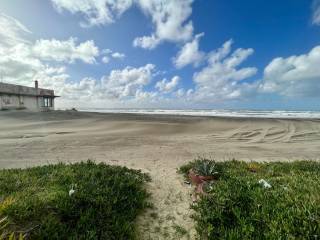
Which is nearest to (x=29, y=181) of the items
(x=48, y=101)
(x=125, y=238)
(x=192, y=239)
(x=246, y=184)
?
(x=125, y=238)

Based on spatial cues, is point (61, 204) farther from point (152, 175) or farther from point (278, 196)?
point (278, 196)

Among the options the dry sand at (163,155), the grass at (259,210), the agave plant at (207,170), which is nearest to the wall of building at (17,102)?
the dry sand at (163,155)

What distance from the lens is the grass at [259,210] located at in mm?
2568

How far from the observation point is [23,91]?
103 feet

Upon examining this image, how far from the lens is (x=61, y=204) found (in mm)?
3104

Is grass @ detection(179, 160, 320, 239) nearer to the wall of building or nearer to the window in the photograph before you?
the wall of building

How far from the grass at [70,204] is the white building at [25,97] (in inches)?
1237

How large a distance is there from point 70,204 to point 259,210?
3177 mm

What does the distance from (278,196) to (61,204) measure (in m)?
3.80

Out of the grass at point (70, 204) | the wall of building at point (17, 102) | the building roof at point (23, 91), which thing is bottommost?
the grass at point (70, 204)

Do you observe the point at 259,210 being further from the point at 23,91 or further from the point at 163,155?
the point at 23,91

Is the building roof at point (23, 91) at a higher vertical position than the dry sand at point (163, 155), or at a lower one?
higher

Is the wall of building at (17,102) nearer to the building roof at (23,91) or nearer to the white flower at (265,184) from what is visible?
the building roof at (23,91)

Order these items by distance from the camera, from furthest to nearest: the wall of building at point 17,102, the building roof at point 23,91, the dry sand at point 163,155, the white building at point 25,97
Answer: the wall of building at point 17,102
the white building at point 25,97
the building roof at point 23,91
the dry sand at point 163,155
